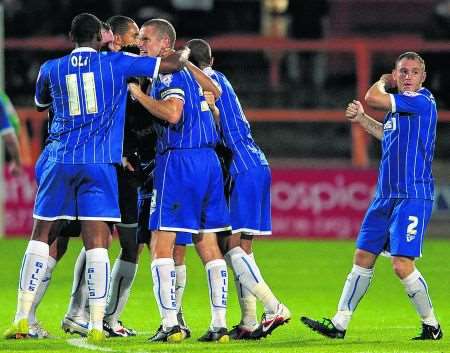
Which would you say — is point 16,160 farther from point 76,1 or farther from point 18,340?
point 76,1

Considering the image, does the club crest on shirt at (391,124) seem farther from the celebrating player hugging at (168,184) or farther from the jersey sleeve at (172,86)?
the jersey sleeve at (172,86)

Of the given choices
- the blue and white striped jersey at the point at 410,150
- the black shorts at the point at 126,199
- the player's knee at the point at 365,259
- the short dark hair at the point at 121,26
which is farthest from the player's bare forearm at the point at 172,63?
the player's knee at the point at 365,259

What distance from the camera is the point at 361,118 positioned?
332 inches

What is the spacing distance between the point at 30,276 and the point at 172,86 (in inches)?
56.3

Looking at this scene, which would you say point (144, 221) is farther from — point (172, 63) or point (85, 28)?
point (85, 28)

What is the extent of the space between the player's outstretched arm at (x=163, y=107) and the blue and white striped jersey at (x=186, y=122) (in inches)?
6.4

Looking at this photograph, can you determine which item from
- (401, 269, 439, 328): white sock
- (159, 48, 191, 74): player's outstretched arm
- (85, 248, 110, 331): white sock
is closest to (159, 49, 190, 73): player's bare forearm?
(159, 48, 191, 74): player's outstretched arm

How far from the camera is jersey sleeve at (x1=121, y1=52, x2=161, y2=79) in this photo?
7.98 meters

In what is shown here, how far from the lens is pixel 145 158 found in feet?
28.9

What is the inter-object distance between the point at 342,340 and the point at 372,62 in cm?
1283

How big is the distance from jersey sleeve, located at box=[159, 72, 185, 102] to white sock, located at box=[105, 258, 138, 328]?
1.25 m

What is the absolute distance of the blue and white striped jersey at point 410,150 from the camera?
27.6 feet

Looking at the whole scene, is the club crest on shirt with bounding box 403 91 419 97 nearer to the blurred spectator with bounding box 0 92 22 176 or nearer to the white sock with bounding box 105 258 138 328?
the white sock with bounding box 105 258 138 328

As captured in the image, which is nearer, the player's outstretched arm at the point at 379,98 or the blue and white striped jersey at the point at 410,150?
the player's outstretched arm at the point at 379,98
